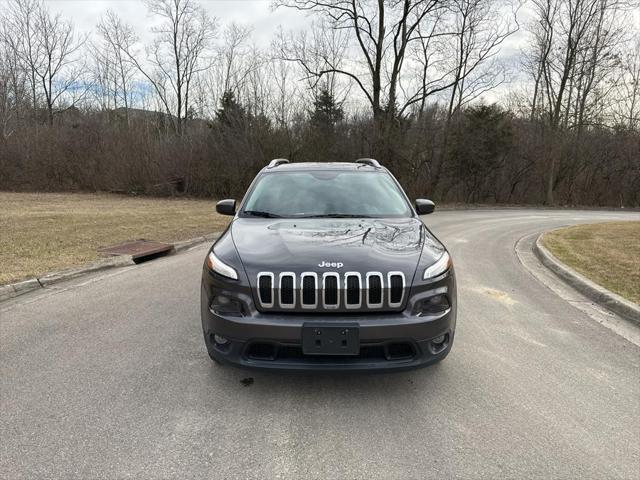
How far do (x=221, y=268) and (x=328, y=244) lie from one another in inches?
31.1

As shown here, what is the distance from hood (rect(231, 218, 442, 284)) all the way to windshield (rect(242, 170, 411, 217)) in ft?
0.88

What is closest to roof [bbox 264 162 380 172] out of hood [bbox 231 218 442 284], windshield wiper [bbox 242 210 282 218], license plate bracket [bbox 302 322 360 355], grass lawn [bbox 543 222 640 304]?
Result: windshield wiper [bbox 242 210 282 218]

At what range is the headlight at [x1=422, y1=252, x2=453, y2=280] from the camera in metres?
2.95

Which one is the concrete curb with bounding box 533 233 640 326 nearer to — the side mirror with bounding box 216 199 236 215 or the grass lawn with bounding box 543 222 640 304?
the grass lawn with bounding box 543 222 640 304

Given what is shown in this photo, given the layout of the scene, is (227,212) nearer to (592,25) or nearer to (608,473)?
(608,473)

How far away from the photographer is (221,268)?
303 cm

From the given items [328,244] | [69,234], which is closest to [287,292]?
[328,244]

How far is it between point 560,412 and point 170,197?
77.3ft

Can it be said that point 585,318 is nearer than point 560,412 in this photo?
No

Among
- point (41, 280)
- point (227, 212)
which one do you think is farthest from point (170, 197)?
point (227, 212)

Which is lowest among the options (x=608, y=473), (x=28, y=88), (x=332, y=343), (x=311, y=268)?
(x=608, y=473)

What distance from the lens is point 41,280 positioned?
19.6 ft

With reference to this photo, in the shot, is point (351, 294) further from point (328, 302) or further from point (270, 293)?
point (270, 293)

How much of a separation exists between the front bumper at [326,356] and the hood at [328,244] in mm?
272
